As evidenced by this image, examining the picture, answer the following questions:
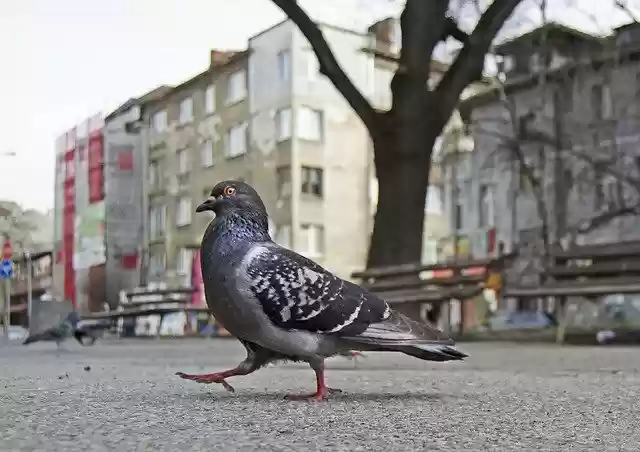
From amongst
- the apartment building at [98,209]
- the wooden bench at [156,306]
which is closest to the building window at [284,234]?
the apartment building at [98,209]

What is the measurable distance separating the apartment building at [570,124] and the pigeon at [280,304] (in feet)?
53.6

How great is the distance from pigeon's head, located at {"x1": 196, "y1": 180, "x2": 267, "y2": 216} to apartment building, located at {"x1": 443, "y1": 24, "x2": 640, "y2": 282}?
16.3 m

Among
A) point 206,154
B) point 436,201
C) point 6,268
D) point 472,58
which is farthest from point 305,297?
point 436,201

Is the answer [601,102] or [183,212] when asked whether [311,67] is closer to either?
[183,212]

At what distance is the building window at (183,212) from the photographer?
23.8 meters

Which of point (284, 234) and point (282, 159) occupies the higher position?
point (282, 159)

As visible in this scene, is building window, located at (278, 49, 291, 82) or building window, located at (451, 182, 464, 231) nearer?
building window, located at (278, 49, 291, 82)

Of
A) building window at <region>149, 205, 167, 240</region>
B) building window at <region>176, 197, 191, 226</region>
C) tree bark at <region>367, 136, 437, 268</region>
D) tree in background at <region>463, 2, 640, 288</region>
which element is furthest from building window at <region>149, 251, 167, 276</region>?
tree bark at <region>367, 136, 437, 268</region>

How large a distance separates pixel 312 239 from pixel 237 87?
4.96m

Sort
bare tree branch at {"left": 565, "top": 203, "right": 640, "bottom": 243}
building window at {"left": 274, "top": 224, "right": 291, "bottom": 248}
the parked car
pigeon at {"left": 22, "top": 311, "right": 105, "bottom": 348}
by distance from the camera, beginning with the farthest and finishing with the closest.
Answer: building window at {"left": 274, "top": 224, "right": 291, "bottom": 248} → bare tree branch at {"left": 565, "top": 203, "right": 640, "bottom": 243} → the parked car → pigeon at {"left": 22, "top": 311, "right": 105, "bottom": 348}

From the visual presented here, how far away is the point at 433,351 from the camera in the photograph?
2766mm

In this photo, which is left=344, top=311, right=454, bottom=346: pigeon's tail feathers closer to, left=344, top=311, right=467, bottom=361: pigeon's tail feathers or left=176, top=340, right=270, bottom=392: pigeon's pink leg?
left=344, top=311, right=467, bottom=361: pigeon's tail feathers

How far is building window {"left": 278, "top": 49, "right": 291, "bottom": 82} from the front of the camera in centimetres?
2319

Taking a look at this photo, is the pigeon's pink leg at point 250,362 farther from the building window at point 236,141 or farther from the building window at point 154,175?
the building window at point 154,175
